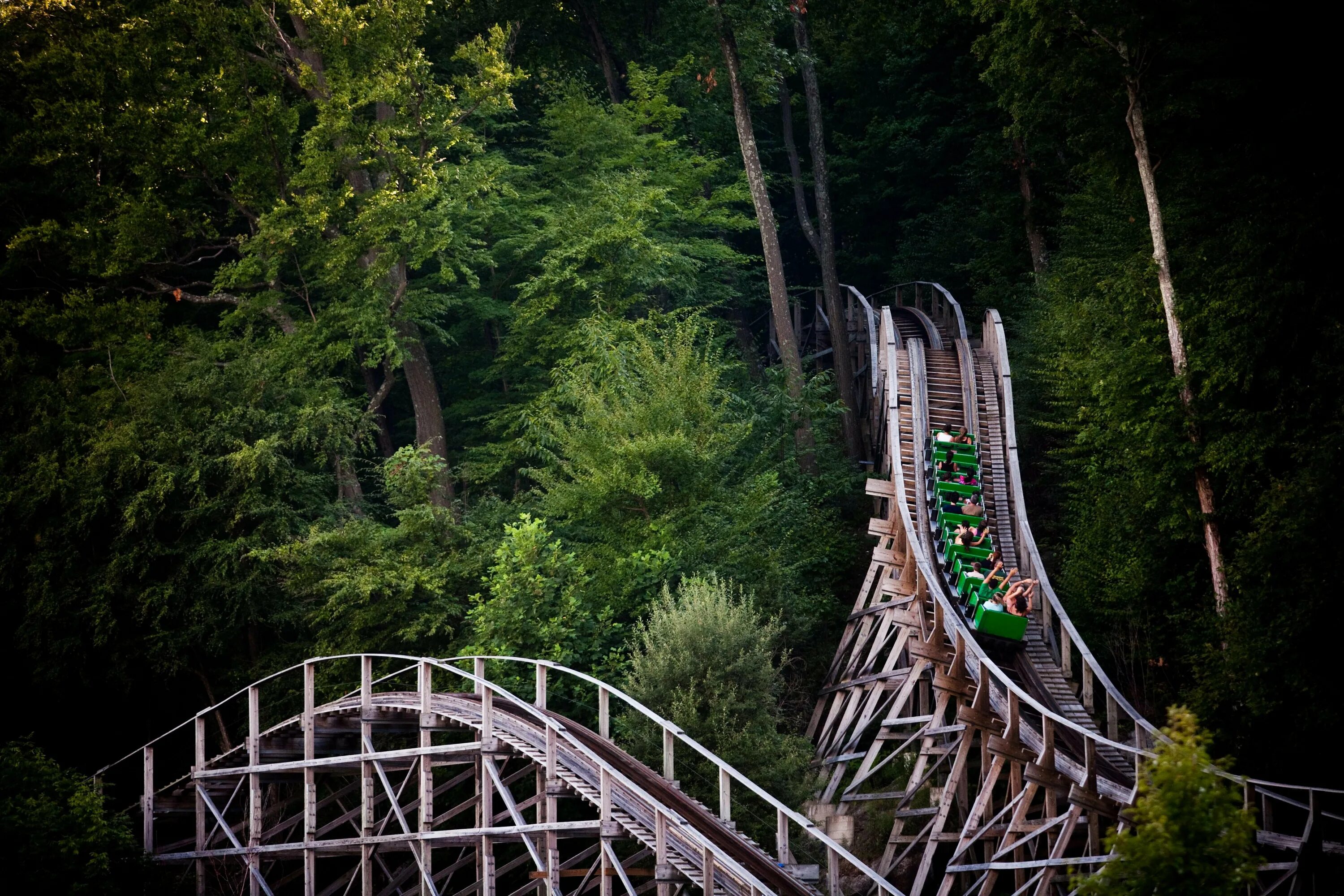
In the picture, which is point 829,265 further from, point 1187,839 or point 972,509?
point 1187,839

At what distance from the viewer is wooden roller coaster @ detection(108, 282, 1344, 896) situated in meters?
15.2

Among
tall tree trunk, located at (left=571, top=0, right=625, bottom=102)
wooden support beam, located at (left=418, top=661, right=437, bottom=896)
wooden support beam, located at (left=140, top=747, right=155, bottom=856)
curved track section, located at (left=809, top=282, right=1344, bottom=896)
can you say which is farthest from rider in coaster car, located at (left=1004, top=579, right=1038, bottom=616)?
tall tree trunk, located at (left=571, top=0, right=625, bottom=102)

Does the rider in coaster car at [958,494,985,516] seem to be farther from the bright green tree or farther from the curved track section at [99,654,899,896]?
the curved track section at [99,654,899,896]

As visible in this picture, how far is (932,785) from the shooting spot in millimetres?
20156

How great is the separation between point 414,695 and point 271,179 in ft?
46.4

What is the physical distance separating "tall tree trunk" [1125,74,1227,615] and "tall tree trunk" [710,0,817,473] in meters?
10.7

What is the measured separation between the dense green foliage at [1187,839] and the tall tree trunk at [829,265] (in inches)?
829

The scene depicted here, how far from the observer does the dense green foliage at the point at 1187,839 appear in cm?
1023

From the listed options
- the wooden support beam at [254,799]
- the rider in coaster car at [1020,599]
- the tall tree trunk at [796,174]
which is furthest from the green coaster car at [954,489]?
the tall tree trunk at [796,174]

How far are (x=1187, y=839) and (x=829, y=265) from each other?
25634mm

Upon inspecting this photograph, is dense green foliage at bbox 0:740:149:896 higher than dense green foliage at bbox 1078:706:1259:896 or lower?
lower

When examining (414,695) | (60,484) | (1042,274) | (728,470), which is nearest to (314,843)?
(414,695)

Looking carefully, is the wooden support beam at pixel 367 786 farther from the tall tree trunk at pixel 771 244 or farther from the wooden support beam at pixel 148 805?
the tall tree trunk at pixel 771 244

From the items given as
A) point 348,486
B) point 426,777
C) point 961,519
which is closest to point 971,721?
point 961,519
